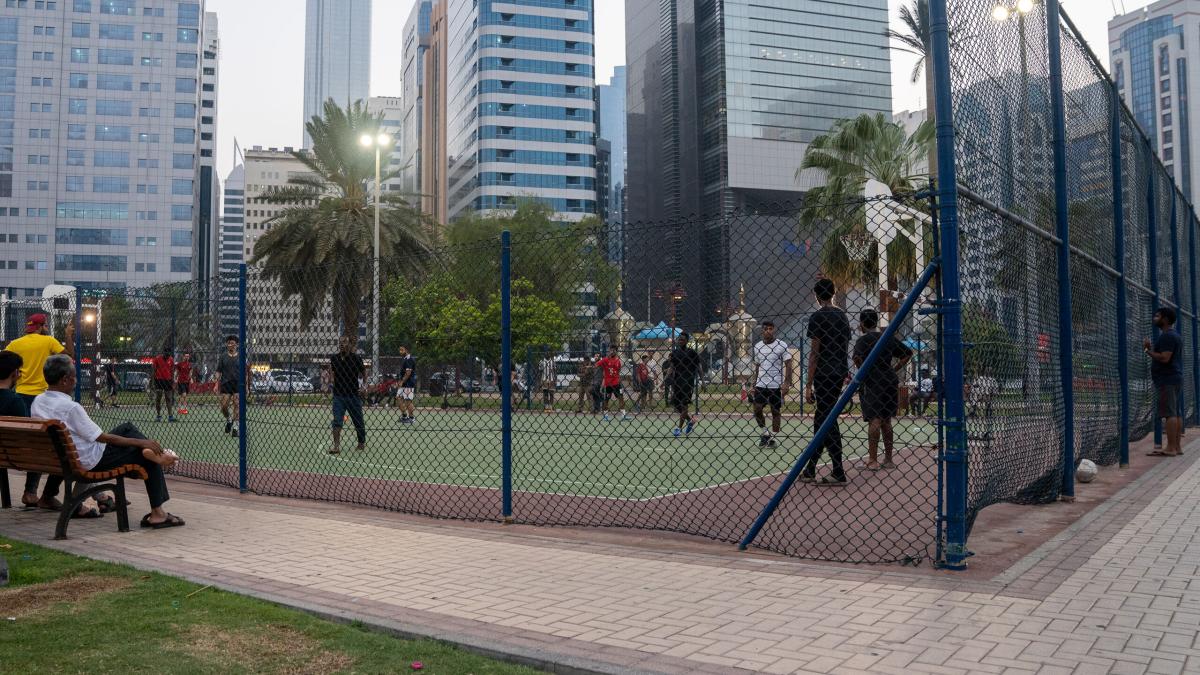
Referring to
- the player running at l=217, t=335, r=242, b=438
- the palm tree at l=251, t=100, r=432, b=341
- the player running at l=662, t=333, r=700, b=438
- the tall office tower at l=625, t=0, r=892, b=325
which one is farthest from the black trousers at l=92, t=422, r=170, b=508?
the tall office tower at l=625, t=0, r=892, b=325

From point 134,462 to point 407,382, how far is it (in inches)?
140

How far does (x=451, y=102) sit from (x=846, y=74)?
50.3 m

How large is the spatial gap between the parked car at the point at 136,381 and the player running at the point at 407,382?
4.69m

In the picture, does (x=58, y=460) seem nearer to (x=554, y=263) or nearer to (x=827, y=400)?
(x=554, y=263)

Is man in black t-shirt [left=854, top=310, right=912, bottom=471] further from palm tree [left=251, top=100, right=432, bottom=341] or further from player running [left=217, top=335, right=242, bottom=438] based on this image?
palm tree [left=251, top=100, right=432, bottom=341]

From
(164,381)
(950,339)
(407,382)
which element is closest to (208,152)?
(164,381)

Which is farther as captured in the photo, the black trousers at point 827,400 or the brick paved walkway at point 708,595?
the black trousers at point 827,400

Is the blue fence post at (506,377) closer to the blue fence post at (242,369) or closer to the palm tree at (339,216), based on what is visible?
the blue fence post at (242,369)

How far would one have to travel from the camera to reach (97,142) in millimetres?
108062

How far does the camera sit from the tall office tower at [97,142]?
10556 centimetres

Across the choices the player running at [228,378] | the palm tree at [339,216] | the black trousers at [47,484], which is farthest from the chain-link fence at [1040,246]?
the palm tree at [339,216]

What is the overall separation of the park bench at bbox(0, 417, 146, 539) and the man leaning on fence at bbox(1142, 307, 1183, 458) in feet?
39.0

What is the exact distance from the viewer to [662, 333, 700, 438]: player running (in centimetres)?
871

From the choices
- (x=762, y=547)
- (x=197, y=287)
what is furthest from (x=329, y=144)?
(x=762, y=547)
